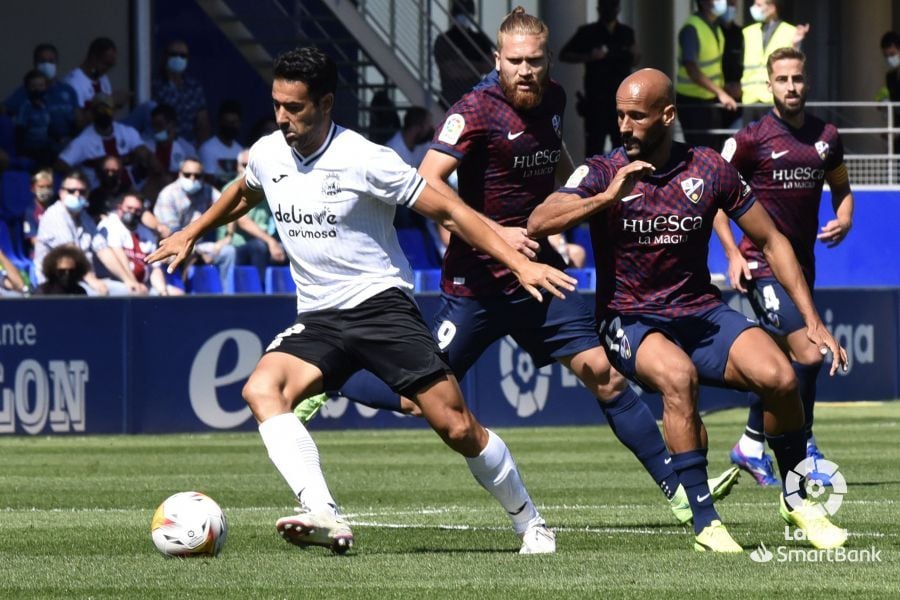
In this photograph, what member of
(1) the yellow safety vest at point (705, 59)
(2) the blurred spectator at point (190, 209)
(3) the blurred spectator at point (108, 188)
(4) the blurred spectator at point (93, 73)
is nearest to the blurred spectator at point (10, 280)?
(3) the blurred spectator at point (108, 188)

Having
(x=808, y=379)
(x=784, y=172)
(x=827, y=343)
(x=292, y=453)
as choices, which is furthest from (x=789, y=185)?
(x=292, y=453)

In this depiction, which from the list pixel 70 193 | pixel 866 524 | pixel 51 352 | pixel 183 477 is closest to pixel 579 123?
pixel 70 193

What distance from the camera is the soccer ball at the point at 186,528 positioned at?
26.4ft

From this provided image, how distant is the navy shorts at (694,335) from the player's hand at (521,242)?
2.15 feet

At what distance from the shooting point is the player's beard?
9.24 metres

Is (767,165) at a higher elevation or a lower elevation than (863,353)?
higher

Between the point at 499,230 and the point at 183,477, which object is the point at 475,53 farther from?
the point at 499,230

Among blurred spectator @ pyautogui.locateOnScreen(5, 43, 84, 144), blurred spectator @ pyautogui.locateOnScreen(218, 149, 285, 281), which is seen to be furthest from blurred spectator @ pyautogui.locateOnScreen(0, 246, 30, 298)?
blurred spectator @ pyautogui.locateOnScreen(218, 149, 285, 281)

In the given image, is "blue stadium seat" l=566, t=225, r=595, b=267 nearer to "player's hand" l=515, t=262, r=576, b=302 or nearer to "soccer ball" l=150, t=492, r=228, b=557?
"soccer ball" l=150, t=492, r=228, b=557

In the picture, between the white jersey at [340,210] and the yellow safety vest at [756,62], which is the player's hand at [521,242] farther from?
the yellow safety vest at [756,62]

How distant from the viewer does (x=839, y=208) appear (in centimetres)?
1141

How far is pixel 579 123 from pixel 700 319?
14561mm

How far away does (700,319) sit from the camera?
8438 mm

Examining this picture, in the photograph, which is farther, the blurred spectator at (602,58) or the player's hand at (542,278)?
the blurred spectator at (602,58)
